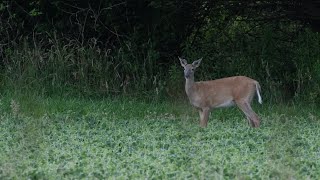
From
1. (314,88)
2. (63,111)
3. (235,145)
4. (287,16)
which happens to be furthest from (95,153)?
(287,16)

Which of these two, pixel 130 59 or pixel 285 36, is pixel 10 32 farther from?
pixel 285 36

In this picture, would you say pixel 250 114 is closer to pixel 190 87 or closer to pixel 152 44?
pixel 190 87

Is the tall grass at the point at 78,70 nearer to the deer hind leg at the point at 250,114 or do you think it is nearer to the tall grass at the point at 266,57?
the tall grass at the point at 266,57

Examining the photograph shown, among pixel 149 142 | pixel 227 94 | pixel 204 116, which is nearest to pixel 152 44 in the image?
pixel 227 94

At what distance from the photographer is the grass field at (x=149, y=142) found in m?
6.05

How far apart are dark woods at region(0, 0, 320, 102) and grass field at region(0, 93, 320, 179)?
1.39m

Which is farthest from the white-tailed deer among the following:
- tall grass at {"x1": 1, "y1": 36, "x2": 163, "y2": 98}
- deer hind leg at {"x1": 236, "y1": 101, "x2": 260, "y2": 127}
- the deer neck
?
tall grass at {"x1": 1, "y1": 36, "x2": 163, "y2": 98}

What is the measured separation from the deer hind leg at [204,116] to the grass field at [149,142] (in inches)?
4.9

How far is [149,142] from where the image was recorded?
26.0 ft

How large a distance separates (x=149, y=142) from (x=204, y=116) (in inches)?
109

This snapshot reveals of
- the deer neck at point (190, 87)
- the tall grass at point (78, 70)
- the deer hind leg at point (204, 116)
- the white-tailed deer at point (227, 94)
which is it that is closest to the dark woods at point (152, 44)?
the tall grass at point (78, 70)

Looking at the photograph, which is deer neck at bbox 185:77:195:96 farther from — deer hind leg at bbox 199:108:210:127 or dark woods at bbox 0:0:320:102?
dark woods at bbox 0:0:320:102

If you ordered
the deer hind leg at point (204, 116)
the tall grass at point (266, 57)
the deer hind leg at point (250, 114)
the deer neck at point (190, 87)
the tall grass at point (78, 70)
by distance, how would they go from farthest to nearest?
the tall grass at point (266, 57) → the tall grass at point (78, 70) → the deer neck at point (190, 87) → the deer hind leg at point (250, 114) → the deer hind leg at point (204, 116)

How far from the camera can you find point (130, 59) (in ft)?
48.5
